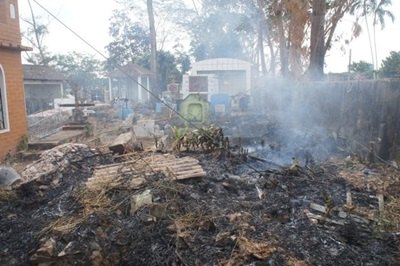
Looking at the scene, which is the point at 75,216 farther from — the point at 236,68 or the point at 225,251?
the point at 236,68

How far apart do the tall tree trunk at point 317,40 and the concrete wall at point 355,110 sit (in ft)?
2.51

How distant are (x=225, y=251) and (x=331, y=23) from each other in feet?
35.6

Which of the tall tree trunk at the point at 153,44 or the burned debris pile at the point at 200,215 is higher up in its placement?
the tall tree trunk at the point at 153,44

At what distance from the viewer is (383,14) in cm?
3100

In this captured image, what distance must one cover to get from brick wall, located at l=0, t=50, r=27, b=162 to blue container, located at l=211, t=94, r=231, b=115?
887cm

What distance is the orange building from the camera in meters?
8.83

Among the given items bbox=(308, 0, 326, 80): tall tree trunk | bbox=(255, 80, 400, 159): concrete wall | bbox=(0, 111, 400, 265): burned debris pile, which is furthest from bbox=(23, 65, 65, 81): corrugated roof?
bbox=(0, 111, 400, 265): burned debris pile

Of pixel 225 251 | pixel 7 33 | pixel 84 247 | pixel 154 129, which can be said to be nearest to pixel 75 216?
pixel 84 247

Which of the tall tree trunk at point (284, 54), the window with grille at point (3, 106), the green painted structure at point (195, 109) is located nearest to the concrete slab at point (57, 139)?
the window with grille at point (3, 106)

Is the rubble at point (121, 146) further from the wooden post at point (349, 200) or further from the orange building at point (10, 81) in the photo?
the wooden post at point (349, 200)

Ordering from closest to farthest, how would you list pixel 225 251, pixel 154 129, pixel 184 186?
pixel 225 251
pixel 184 186
pixel 154 129

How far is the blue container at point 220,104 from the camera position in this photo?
1689cm

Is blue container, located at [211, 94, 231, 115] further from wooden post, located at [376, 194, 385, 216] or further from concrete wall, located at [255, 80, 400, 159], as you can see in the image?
wooden post, located at [376, 194, 385, 216]

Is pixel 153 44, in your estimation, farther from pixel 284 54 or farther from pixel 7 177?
pixel 7 177
